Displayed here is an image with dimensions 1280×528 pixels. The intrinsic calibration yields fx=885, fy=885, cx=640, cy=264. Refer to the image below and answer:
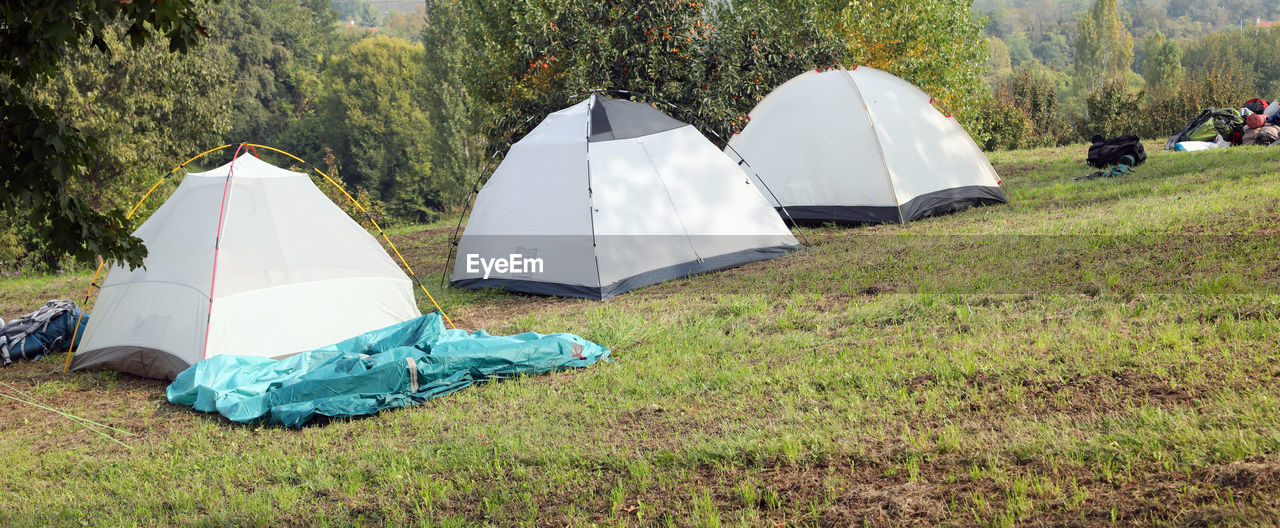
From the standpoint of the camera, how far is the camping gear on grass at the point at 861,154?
10688 millimetres

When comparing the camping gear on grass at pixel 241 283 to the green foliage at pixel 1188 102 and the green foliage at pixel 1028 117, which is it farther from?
the green foliage at pixel 1188 102

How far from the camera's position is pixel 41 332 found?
788 cm

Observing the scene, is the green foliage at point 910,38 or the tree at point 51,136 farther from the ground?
the green foliage at point 910,38

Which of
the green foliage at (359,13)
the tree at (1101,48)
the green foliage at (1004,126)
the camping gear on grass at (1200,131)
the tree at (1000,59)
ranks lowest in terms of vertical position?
the camping gear on grass at (1200,131)

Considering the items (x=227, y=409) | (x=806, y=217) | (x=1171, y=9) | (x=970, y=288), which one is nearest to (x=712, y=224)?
(x=806, y=217)

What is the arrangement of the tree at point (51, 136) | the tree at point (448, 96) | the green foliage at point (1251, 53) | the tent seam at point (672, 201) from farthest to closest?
the green foliage at point (1251, 53), the tree at point (448, 96), the tent seam at point (672, 201), the tree at point (51, 136)

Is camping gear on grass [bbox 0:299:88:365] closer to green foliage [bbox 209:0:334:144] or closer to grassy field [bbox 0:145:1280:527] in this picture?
grassy field [bbox 0:145:1280:527]

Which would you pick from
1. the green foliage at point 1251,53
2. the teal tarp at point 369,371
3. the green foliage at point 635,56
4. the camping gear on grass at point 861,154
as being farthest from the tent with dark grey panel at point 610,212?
the green foliage at point 1251,53

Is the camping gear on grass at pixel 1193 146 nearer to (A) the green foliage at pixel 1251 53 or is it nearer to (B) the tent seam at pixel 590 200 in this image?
(B) the tent seam at pixel 590 200

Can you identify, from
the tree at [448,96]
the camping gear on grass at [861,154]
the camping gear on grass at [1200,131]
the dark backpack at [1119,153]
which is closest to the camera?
the camping gear on grass at [861,154]

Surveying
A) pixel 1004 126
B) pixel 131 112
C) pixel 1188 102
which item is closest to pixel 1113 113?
pixel 1188 102

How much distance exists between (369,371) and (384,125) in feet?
156

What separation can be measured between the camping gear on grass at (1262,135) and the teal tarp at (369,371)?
12.7 m

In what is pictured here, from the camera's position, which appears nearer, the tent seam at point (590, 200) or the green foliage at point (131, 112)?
the tent seam at point (590, 200)
